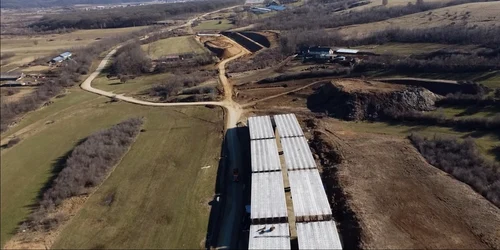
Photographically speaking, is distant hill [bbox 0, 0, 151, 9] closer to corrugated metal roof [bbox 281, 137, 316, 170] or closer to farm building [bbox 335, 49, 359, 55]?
corrugated metal roof [bbox 281, 137, 316, 170]

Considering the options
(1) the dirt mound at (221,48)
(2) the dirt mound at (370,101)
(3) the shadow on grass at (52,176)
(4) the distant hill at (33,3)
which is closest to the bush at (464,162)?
(2) the dirt mound at (370,101)

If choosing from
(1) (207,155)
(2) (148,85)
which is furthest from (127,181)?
(2) (148,85)

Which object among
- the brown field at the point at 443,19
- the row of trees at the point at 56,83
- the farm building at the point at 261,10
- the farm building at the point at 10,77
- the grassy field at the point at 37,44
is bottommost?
the row of trees at the point at 56,83

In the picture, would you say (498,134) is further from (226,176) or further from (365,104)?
(226,176)

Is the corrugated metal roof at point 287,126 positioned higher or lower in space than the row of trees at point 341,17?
lower

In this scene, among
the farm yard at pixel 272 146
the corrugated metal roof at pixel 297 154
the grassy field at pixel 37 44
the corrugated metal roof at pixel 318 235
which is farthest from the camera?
the corrugated metal roof at pixel 297 154

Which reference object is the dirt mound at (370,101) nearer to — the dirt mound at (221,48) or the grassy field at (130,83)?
the grassy field at (130,83)
